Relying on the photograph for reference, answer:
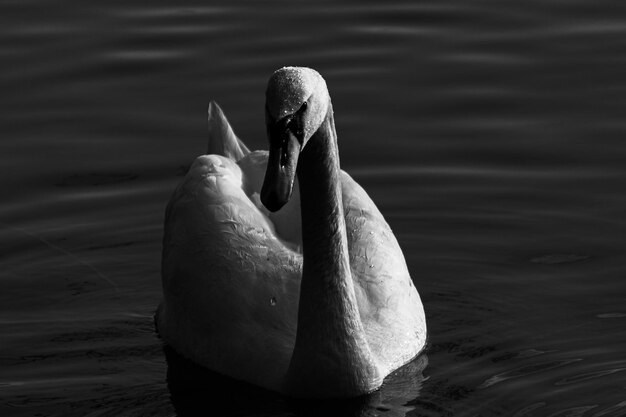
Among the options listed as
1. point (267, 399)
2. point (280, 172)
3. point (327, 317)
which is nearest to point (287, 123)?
point (280, 172)

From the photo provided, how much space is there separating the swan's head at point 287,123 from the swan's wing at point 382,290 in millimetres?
2037

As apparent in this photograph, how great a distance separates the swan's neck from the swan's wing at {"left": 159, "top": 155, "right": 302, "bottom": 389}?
29 cm

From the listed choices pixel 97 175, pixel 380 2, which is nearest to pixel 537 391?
pixel 97 175

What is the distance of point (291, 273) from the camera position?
10766 mm

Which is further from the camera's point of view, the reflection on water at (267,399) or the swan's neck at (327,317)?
the reflection on water at (267,399)

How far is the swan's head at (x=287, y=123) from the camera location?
28.7 feet

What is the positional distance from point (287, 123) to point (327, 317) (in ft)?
5.55

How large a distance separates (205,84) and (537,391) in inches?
253

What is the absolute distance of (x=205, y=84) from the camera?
15.6m

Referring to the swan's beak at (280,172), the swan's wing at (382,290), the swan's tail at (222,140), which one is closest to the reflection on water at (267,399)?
the swan's wing at (382,290)

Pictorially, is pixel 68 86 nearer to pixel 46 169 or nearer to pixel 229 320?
pixel 46 169

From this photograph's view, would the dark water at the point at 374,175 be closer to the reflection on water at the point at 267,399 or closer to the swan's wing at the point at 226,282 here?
the reflection on water at the point at 267,399

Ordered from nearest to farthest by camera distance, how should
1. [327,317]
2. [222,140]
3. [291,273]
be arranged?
[327,317], [291,273], [222,140]

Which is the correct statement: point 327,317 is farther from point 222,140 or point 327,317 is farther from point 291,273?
point 222,140
